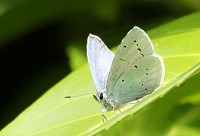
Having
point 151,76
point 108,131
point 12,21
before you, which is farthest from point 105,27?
point 108,131

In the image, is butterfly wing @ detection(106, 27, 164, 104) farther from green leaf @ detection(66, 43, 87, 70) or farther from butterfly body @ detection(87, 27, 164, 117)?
green leaf @ detection(66, 43, 87, 70)

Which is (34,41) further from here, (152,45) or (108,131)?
(108,131)

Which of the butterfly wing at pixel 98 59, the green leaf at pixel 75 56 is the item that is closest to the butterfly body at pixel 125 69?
the butterfly wing at pixel 98 59

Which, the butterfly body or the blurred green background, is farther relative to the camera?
the blurred green background

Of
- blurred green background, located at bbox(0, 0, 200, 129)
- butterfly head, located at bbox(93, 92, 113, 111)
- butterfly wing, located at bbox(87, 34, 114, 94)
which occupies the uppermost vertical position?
blurred green background, located at bbox(0, 0, 200, 129)

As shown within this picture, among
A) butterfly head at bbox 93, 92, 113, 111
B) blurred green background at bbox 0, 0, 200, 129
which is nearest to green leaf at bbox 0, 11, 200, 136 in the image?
butterfly head at bbox 93, 92, 113, 111

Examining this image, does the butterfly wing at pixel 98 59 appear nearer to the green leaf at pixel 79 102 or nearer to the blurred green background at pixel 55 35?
the green leaf at pixel 79 102

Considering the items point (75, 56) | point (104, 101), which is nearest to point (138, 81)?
point (104, 101)
